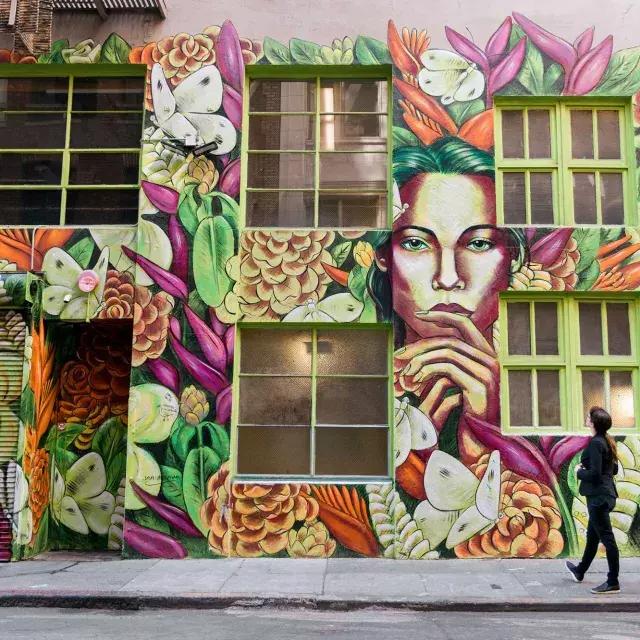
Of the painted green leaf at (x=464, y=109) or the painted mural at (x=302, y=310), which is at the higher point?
the painted green leaf at (x=464, y=109)

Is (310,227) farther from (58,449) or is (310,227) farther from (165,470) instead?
(58,449)

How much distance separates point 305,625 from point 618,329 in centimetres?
605

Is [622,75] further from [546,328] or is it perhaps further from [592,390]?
[592,390]

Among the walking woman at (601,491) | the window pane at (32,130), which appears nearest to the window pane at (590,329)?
the walking woman at (601,491)

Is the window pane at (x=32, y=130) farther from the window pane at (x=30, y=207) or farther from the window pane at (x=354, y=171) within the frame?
the window pane at (x=354, y=171)

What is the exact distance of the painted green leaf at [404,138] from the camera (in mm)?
11164

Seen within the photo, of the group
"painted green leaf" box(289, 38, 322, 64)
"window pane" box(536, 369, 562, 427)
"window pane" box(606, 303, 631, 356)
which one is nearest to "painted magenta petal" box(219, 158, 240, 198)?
"painted green leaf" box(289, 38, 322, 64)

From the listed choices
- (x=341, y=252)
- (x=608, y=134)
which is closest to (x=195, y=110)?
(x=341, y=252)

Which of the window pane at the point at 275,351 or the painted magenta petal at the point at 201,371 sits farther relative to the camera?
the window pane at the point at 275,351

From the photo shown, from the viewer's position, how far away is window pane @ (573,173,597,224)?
37.1ft

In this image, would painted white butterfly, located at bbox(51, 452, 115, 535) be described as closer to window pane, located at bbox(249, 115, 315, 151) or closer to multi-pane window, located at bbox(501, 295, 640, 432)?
window pane, located at bbox(249, 115, 315, 151)

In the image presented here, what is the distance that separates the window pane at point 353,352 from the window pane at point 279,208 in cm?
163

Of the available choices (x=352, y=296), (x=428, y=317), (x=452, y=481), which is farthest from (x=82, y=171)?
(x=452, y=481)

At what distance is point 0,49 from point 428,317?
709 centimetres
